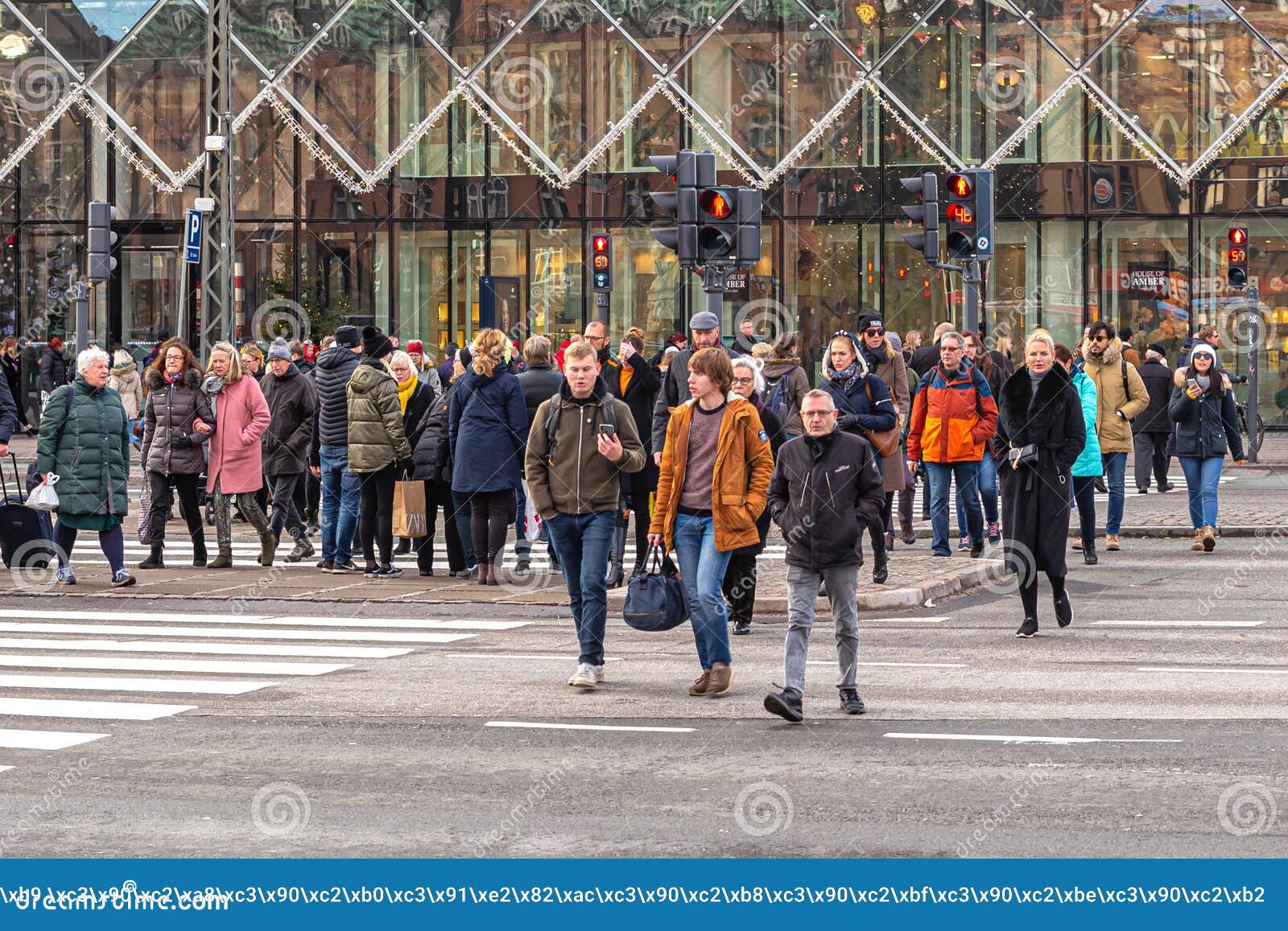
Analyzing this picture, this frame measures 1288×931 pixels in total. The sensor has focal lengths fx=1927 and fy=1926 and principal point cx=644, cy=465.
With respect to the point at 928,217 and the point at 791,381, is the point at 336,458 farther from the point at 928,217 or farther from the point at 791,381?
the point at 928,217

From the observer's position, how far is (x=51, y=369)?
37.5 m

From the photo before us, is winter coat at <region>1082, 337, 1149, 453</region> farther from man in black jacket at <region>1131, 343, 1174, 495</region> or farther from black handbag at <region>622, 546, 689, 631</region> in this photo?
black handbag at <region>622, 546, 689, 631</region>

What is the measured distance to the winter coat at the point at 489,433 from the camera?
15.1 metres

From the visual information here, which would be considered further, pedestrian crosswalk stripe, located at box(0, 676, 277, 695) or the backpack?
the backpack

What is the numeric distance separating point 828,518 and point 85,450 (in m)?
7.84

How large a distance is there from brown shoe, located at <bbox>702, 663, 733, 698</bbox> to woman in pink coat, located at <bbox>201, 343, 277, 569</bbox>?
7.44 meters

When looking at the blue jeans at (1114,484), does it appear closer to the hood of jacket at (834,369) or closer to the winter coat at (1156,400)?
the hood of jacket at (834,369)

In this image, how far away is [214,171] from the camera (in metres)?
23.5

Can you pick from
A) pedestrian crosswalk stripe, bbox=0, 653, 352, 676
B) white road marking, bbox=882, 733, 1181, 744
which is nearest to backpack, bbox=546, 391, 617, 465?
pedestrian crosswalk stripe, bbox=0, 653, 352, 676

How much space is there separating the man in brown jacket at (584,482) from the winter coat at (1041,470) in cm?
335

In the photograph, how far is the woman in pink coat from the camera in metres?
16.8

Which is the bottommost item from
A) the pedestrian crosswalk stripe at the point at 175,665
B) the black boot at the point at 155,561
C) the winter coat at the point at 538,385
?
the pedestrian crosswalk stripe at the point at 175,665

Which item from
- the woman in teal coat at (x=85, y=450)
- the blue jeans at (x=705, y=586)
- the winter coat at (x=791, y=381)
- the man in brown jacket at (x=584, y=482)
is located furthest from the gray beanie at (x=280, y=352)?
the blue jeans at (x=705, y=586)

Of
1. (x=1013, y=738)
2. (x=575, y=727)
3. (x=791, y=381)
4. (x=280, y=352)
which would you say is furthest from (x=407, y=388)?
(x=1013, y=738)
